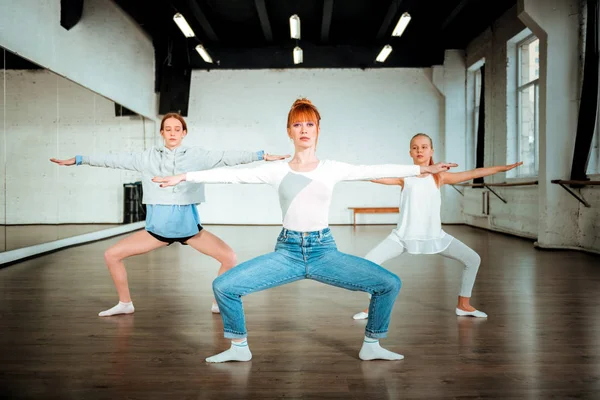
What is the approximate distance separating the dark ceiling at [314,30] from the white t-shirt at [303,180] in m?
7.34

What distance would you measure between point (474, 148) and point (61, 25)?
8757mm

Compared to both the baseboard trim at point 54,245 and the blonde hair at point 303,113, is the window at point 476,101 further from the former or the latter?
the blonde hair at point 303,113

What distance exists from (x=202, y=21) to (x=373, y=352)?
900 centimetres

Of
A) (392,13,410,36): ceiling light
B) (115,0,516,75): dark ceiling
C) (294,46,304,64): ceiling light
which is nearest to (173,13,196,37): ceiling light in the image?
(115,0,516,75): dark ceiling

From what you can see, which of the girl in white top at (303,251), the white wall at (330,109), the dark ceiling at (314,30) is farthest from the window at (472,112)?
the girl in white top at (303,251)

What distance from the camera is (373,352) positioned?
2291mm

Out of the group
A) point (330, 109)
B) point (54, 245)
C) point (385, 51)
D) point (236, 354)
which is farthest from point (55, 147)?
point (330, 109)

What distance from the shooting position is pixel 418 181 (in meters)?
3.20

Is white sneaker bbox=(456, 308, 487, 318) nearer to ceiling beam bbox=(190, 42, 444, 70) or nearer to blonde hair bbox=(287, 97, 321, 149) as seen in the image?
blonde hair bbox=(287, 97, 321, 149)

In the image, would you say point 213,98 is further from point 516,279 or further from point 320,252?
point 320,252

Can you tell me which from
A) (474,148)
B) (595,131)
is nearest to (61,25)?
(595,131)

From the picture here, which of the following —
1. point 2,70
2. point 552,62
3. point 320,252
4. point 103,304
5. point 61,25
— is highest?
point 61,25

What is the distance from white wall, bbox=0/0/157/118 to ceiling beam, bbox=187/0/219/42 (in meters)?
1.35

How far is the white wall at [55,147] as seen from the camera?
5879 millimetres
